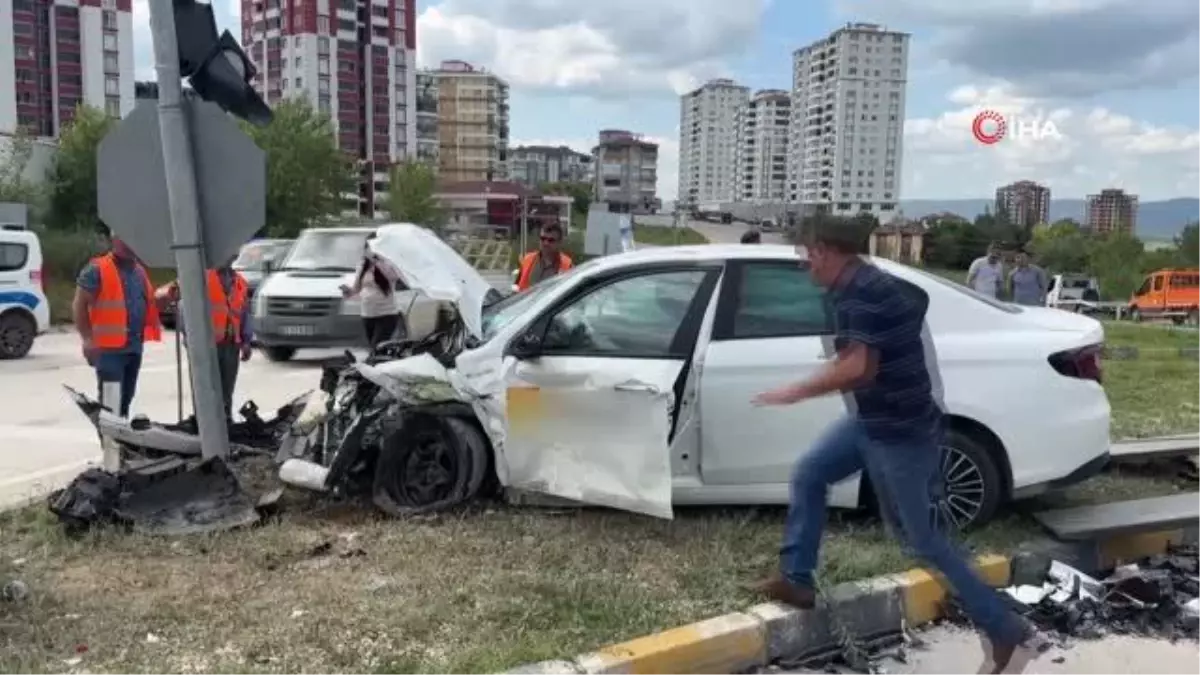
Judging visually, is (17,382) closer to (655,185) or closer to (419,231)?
(419,231)

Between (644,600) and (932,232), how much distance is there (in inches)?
1776

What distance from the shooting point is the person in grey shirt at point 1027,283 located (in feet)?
38.7

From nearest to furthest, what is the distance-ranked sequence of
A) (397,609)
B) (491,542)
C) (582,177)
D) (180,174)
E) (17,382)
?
1. (397,609)
2. (491,542)
3. (180,174)
4. (17,382)
5. (582,177)

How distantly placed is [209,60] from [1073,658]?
5208mm

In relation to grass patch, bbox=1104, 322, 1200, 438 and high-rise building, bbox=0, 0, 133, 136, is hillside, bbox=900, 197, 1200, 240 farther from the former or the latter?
high-rise building, bbox=0, 0, 133, 136

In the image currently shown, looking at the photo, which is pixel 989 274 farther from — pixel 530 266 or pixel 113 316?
pixel 113 316

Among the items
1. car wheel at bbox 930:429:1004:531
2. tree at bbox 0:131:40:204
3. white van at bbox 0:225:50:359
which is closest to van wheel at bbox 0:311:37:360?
white van at bbox 0:225:50:359

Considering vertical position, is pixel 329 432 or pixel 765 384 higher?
pixel 765 384

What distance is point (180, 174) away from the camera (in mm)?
5609

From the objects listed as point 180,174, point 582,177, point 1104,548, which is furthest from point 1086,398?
point 582,177

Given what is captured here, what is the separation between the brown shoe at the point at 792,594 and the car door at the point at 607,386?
774 mm

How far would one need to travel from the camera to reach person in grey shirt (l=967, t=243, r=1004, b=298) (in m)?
11.8

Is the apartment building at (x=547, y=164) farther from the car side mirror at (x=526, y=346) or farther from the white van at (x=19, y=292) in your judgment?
the car side mirror at (x=526, y=346)

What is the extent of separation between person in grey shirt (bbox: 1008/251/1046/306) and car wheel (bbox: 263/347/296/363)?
9.34 metres
